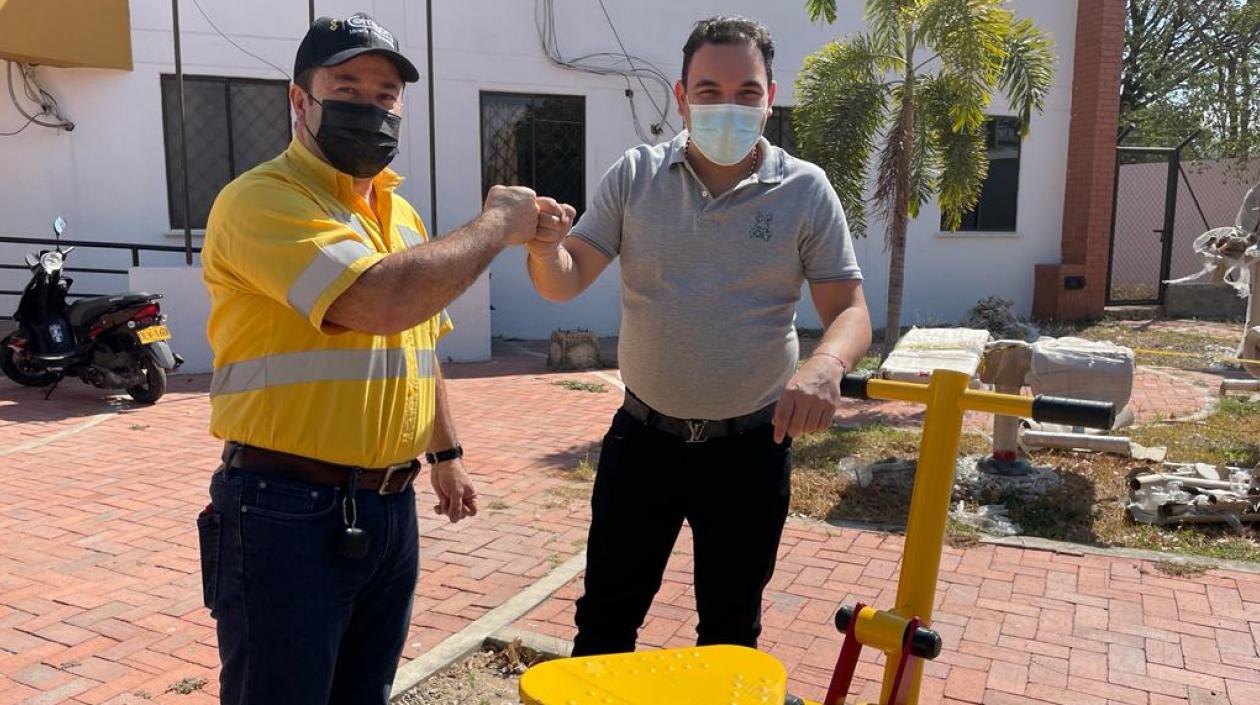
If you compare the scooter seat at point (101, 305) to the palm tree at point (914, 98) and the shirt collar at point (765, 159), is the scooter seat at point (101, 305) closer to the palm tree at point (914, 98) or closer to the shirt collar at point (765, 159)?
the palm tree at point (914, 98)

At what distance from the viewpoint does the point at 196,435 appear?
695cm

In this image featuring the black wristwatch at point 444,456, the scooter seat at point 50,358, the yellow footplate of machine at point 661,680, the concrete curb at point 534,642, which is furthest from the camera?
the scooter seat at point 50,358

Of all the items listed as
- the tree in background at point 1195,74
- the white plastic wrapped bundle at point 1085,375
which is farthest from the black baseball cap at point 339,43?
the tree in background at point 1195,74

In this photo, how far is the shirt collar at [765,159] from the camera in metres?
2.50

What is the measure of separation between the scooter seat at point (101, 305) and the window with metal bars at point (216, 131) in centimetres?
277

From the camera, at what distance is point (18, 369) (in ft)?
26.3

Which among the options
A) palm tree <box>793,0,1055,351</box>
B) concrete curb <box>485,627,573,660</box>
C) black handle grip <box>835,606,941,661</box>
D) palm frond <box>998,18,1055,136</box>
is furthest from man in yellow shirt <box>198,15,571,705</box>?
palm frond <box>998,18,1055,136</box>

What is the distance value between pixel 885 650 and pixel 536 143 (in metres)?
10.6

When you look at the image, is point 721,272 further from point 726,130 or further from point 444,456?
point 444,456

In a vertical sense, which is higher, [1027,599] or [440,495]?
[440,495]

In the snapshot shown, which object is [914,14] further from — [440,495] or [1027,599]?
[440,495]

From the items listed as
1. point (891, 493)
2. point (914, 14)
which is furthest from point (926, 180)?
point (891, 493)

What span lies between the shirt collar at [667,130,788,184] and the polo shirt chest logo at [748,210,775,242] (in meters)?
0.09

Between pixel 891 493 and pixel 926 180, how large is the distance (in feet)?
13.3
